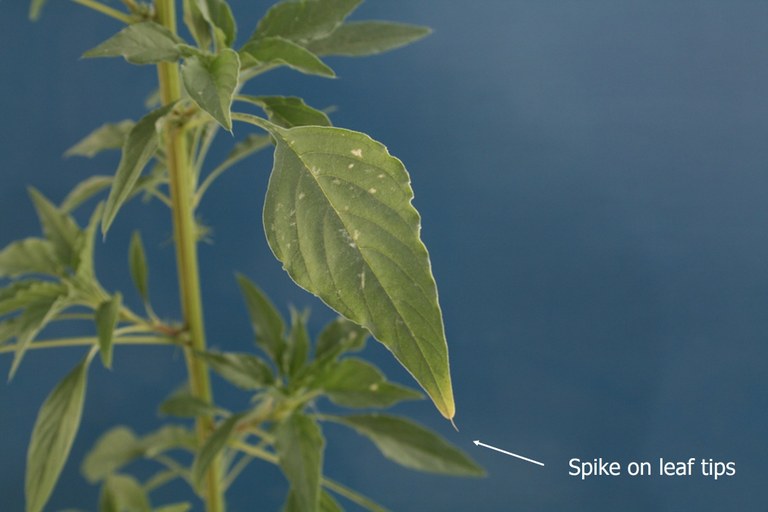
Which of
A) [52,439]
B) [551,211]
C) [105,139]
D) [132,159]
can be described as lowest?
[52,439]

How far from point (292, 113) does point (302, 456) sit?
0.27 metres

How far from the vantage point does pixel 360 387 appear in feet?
2.54

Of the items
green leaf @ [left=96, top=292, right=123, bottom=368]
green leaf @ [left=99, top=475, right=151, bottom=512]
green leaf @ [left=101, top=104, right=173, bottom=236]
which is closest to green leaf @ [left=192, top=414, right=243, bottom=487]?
green leaf @ [left=96, top=292, right=123, bottom=368]

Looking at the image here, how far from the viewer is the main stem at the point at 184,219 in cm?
67

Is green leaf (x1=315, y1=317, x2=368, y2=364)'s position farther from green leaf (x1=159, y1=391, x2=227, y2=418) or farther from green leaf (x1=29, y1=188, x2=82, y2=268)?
green leaf (x1=29, y1=188, x2=82, y2=268)

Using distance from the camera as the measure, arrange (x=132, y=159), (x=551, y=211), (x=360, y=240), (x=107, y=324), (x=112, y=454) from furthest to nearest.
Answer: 1. (x=551, y=211)
2. (x=112, y=454)
3. (x=107, y=324)
4. (x=132, y=159)
5. (x=360, y=240)

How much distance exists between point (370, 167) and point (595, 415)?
3.58 feet

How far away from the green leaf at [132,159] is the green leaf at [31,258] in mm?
247

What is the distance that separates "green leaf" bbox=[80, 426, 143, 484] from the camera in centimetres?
101

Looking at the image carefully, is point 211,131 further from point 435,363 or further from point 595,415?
point 595,415

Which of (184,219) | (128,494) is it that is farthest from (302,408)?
(128,494)

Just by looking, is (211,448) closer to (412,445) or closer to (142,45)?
(412,445)

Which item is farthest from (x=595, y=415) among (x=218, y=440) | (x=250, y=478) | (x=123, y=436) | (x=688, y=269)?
(x=218, y=440)

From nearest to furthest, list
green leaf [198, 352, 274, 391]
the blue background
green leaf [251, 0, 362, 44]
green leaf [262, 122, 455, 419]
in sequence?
green leaf [262, 122, 455, 419], green leaf [251, 0, 362, 44], green leaf [198, 352, 274, 391], the blue background
